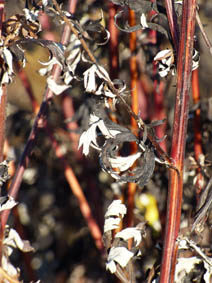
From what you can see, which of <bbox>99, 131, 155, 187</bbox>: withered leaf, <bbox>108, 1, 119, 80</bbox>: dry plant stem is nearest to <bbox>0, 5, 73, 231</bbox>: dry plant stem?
<bbox>108, 1, 119, 80</bbox>: dry plant stem

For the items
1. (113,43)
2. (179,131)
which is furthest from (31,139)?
(179,131)

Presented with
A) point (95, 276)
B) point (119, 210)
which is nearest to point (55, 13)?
point (119, 210)

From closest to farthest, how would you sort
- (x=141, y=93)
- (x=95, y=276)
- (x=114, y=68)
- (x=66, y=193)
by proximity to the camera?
(x=114, y=68) < (x=141, y=93) < (x=95, y=276) < (x=66, y=193)

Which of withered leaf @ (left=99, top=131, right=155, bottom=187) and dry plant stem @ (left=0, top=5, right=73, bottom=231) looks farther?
dry plant stem @ (left=0, top=5, right=73, bottom=231)

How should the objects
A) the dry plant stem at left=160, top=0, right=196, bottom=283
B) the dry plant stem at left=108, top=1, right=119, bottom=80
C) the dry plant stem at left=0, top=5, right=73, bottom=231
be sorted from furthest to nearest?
the dry plant stem at left=108, top=1, right=119, bottom=80
the dry plant stem at left=0, top=5, right=73, bottom=231
the dry plant stem at left=160, top=0, right=196, bottom=283

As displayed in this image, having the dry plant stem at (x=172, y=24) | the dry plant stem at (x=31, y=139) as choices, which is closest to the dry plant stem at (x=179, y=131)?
the dry plant stem at (x=172, y=24)

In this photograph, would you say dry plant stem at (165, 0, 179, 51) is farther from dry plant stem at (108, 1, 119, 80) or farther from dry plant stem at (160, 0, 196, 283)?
dry plant stem at (108, 1, 119, 80)

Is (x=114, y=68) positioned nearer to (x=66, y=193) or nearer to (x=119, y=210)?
(x=119, y=210)

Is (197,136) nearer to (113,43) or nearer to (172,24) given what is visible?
(113,43)
